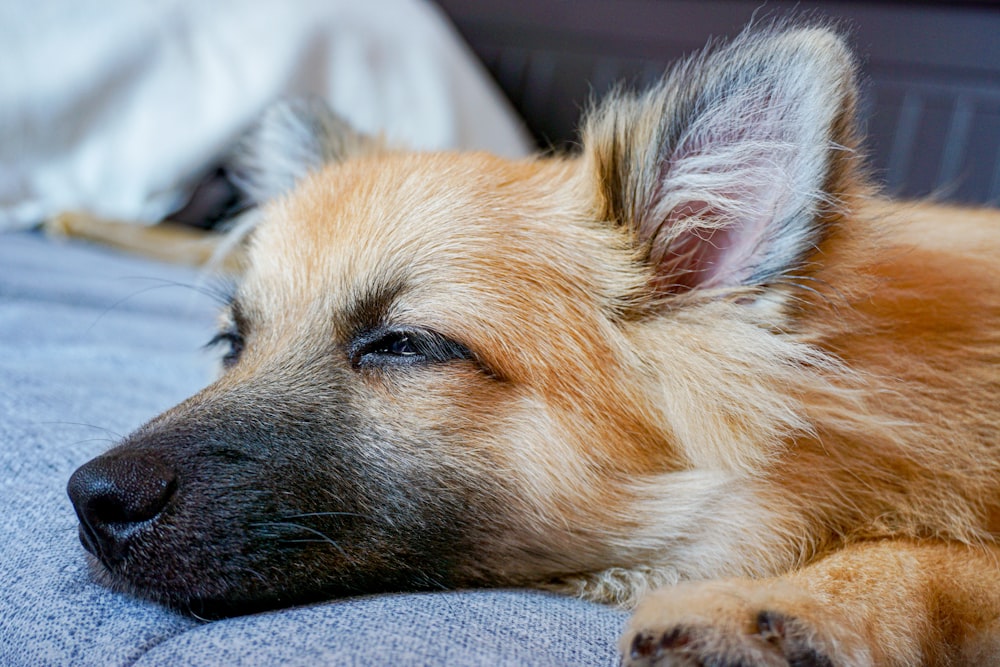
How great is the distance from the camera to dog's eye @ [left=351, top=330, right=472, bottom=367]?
1211mm

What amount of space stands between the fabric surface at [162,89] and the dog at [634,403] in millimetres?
1701

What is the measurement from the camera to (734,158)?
48.1 inches

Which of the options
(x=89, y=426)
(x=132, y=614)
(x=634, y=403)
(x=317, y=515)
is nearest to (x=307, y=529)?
(x=317, y=515)

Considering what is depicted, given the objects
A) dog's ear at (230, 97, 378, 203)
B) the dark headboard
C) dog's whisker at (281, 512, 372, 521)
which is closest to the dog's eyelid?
dog's whisker at (281, 512, 372, 521)

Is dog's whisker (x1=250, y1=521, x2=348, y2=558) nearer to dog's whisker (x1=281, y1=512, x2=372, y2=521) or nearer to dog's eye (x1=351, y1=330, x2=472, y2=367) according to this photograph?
dog's whisker (x1=281, y1=512, x2=372, y2=521)

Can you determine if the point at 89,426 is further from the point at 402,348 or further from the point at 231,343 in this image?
the point at 402,348

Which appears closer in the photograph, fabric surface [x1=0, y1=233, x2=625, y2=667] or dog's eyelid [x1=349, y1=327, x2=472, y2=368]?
fabric surface [x1=0, y1=233, x2=625, y2=667]

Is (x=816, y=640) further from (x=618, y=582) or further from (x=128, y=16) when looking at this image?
(x=128, y=16)

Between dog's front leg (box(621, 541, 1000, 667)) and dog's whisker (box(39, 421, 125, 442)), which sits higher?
dog's front leg (box(621, 541, 1000, 667))

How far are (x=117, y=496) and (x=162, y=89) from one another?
2.40 meters

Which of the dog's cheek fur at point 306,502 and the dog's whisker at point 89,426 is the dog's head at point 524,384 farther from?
the dog's whisker at point 89,426

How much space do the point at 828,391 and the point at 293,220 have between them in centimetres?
97

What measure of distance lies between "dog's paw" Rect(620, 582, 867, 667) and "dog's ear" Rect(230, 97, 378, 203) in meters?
1.36

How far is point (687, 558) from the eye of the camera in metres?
1.22
